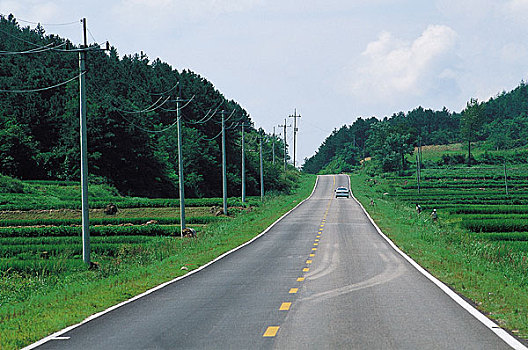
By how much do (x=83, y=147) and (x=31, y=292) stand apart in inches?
347

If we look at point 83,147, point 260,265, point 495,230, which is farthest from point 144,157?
point 260,265

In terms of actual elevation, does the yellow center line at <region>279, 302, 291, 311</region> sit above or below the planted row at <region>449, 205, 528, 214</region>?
above

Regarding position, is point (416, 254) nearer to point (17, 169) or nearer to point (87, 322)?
point (87, 322)

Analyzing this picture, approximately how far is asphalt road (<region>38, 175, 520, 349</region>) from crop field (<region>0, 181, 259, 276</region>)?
921 cm

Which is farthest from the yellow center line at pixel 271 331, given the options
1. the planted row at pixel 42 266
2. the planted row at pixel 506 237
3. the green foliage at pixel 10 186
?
the green foliage at pixel 10 186

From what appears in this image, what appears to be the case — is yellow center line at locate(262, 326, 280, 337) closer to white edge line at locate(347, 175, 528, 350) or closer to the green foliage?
white edge line at locate(347, 175, 528, 350)

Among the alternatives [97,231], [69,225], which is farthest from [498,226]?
[69,225]

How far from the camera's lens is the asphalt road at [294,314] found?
9398 millimetres

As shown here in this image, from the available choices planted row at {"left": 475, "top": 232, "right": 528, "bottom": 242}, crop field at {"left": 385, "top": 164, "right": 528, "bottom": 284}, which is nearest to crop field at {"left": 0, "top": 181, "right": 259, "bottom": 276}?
crop field at {"left": 385, "top": 164, "right": 528, "bottom": 284}

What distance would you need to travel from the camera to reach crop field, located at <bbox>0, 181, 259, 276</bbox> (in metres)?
28.8

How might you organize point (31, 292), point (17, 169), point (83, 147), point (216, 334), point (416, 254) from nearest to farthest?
point (216, 334) < point (31, 292) < point (416, 254) < point (83, 147) < point (17, 169)

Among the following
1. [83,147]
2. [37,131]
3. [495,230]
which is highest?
[37,131]

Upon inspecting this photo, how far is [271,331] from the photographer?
10109 mm

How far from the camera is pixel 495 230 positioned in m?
41.9
